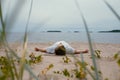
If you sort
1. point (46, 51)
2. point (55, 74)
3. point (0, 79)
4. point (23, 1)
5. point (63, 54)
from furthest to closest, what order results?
point (46, 51)
point (63, 54)
point (55, 74)
point (0, 79)
point (23, 1)

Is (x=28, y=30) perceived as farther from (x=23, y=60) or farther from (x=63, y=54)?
(x=63, y=54)

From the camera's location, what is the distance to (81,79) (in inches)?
115

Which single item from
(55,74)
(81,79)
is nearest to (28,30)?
(81,79)

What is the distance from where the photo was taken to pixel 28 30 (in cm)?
63

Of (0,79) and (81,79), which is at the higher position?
(0,79)

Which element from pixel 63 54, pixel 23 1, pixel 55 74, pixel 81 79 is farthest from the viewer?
pixel 63 54

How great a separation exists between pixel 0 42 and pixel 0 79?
10 centimetres

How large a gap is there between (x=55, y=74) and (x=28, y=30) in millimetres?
2690

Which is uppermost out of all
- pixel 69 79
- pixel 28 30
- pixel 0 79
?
pixel 28 30

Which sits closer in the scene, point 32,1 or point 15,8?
point 15,8

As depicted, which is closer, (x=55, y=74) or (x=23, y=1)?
(x=23, y=1)

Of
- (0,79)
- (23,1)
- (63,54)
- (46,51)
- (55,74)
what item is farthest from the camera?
(46,51)

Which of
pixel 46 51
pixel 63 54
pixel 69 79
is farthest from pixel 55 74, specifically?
pixel 46 51

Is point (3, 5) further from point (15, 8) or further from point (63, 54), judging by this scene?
point (63, 54)
